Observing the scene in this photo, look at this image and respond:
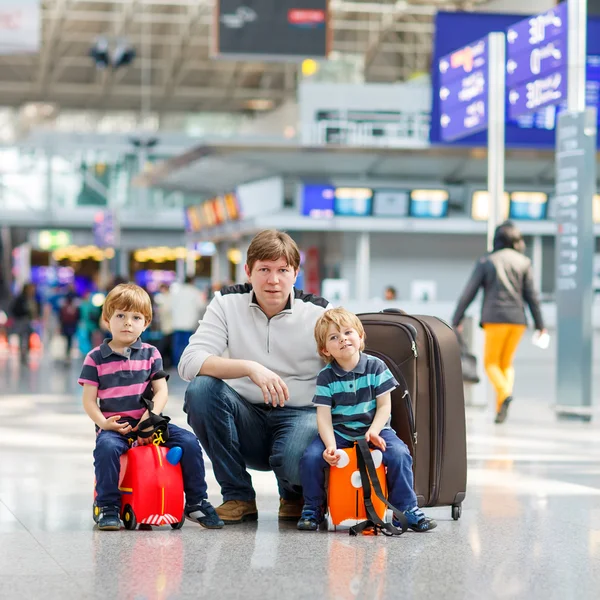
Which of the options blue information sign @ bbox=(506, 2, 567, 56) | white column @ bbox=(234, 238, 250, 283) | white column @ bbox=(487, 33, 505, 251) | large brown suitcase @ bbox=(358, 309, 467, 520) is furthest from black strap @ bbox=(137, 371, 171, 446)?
white column @ bbox=(234, 238, 250, 283)

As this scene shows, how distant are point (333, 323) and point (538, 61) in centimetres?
745

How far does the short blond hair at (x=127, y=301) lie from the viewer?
519cm

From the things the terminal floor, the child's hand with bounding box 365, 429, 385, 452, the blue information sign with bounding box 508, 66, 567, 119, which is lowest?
the terminal floor

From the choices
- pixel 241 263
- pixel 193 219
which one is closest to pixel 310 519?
pixel 241 263

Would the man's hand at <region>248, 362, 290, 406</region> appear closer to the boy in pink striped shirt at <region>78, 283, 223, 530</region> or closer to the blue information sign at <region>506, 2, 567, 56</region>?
the boy in pink striped shirt at <region>78, 283, 223, 530</region>

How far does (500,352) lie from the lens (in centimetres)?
1040

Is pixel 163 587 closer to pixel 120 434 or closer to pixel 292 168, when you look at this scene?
pixel 120 434

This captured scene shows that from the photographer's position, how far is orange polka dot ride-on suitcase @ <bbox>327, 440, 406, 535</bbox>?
493 cm

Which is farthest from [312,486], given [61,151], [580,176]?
[61,151]

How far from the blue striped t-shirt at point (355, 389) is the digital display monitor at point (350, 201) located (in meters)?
18.8

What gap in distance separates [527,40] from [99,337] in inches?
470

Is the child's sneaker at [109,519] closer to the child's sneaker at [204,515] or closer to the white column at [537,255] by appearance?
the child's sneaker at [204,515]

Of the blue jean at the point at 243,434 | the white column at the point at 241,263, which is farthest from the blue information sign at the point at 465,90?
the white column at the point at 241,263

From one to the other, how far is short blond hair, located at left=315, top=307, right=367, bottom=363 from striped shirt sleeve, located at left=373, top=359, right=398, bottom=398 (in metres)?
0.11
